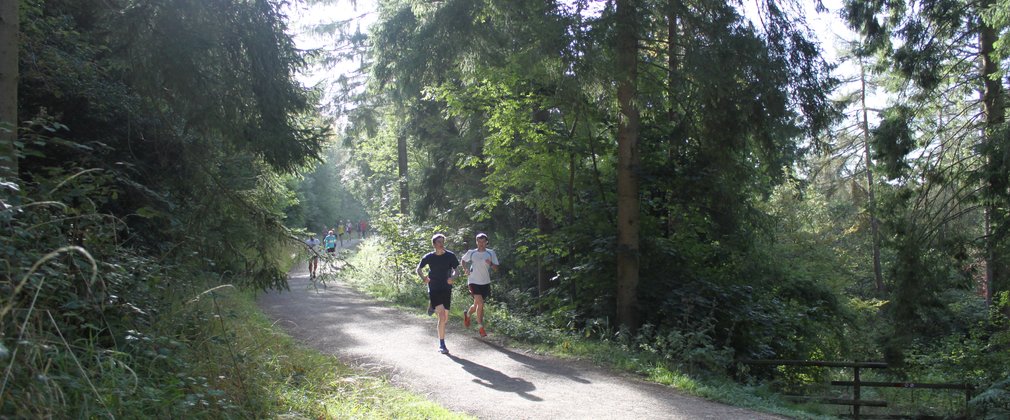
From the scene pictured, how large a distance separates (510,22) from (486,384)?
16.9 feet

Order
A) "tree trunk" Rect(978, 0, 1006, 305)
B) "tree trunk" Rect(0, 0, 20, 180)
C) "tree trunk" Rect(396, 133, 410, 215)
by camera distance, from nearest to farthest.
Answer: "tree trunk" Rect(0, 0, 20, 180) → "tree trunk" Rect(978, 0, 1006, 305) → "tree trunk" Rect(396, 133, 410, 215)

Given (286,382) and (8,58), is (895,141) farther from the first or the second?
(8,58)

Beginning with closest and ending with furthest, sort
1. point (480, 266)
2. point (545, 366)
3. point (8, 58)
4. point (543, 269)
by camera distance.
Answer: point (8, 58)
point (545, 366)
point (480, 266)
point (543, 269)

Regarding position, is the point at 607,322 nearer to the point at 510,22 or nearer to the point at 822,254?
the point at 510,22

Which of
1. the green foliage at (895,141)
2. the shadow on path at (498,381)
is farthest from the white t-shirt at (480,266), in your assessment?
the green foliage at (895,141)

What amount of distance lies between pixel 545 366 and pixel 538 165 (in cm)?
533

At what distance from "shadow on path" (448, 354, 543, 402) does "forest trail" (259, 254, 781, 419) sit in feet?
0.04

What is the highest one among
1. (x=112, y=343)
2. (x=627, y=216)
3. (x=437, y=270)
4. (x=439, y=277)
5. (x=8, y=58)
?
(x=8, y=58)

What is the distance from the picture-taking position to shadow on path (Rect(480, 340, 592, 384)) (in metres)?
8.32

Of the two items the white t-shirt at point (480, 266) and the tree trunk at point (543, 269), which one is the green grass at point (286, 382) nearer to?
the white t-shirt at point (480, 266)

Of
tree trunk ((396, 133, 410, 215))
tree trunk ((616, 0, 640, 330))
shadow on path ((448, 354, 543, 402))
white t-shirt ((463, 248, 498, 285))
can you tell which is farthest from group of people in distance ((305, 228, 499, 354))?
tree trunk ((396, 133, 410, 215))

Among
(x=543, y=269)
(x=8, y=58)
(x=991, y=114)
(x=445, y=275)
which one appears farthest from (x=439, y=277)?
(x=991, y=114)

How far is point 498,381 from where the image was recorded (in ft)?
26.1

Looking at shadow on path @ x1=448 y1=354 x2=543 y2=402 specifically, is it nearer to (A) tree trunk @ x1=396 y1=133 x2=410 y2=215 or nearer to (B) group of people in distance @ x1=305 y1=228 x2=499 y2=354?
(B) group of people in distance @ x1=305 y1=228 x2=499 y2=354
